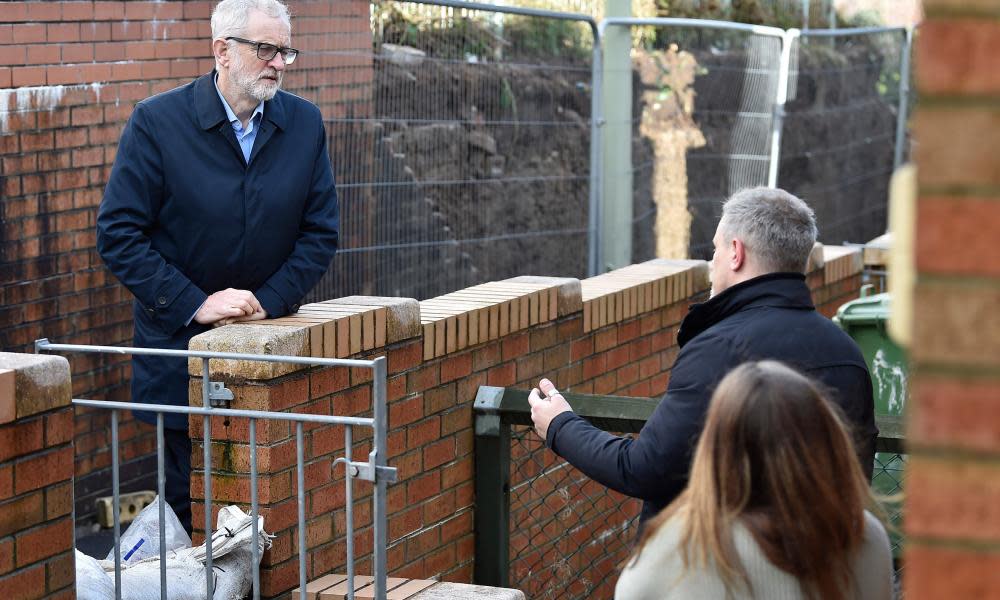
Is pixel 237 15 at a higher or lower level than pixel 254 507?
higher

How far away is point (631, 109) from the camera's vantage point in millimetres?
7668

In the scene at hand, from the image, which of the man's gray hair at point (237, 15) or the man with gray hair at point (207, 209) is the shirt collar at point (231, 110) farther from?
the man's gray hair at point (237, 15)

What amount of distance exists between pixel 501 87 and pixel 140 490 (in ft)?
8.30

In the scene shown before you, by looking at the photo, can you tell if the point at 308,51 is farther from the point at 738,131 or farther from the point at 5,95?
the point at 738,131

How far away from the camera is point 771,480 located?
2279mm

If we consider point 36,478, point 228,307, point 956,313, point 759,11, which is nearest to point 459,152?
point 228,307

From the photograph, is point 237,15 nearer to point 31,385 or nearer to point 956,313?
point 31,385

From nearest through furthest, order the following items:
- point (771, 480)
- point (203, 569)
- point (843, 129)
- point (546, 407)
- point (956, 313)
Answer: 1. point (956, 313)
2. point (771, 480)
3. point (546, 407)
4. point (203, 569)
5. point (843, 129)

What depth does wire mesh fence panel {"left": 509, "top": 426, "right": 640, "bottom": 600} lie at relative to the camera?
489 centimetres

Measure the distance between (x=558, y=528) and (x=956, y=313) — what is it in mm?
3929

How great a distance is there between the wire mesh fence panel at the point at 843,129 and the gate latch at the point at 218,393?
663 centimetres

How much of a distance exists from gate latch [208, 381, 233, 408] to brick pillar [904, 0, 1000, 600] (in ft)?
8.89

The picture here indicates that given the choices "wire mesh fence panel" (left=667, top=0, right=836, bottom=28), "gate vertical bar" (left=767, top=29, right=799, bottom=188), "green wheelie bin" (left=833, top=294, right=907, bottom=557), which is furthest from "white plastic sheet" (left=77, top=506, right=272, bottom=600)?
"wire mesh fence panel" (left=667, top=0, right=836, bottom=28)

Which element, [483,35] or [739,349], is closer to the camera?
[739,349]
